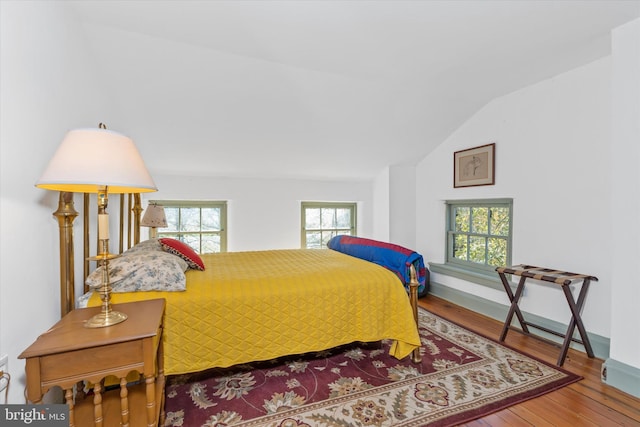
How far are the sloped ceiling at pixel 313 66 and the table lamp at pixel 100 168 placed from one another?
114cm

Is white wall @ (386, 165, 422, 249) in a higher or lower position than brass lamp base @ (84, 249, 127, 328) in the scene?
higher

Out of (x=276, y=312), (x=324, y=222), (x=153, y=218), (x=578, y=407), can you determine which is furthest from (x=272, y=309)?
(x=324, y=222)

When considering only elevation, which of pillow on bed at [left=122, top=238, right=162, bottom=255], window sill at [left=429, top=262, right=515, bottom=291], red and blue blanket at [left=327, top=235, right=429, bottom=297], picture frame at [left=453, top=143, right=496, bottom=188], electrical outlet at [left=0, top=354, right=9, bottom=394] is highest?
picture frame at [left=453, top=143, right=496, bottom=188]

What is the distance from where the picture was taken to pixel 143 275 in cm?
174

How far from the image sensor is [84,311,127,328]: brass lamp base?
129 centimetres

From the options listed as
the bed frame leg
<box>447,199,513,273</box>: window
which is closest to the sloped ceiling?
<box>447,199,513,273</box>: window

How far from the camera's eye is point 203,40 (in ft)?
7.30

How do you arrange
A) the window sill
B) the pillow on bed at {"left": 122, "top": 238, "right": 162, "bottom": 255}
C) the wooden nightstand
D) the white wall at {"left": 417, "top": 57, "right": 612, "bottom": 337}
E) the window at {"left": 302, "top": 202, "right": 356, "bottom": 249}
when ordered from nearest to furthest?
the wooden nightstand < the pillow on bed at {"left": 122, "top": 238, "right": 162, "bottom": 255} < the white wall at {"left": 417, "top": 57, "right": 612, "bottom": 337} < the window sill < the window at {"left": 302, "top": 202, "right": 356, "bottom": 249}

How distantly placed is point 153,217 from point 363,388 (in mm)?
2711

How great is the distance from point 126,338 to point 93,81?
196cm

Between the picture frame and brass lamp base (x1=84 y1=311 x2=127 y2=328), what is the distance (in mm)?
3490

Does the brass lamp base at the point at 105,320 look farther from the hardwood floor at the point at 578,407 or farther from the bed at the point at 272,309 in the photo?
the hardwood floor at the point at 578,407

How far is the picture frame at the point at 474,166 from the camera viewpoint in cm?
335

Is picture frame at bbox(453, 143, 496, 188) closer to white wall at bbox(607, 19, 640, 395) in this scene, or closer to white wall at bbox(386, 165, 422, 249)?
white wall at bbox(386, 165, 422, 249)
